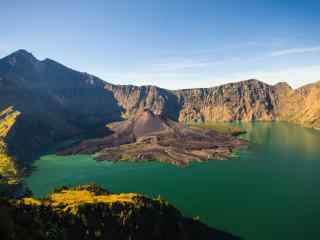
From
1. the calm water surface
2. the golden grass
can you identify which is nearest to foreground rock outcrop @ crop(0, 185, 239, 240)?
the golden grass

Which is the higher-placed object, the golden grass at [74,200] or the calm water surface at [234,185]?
the golden grass at [74,200]

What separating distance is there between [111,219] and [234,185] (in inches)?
2770

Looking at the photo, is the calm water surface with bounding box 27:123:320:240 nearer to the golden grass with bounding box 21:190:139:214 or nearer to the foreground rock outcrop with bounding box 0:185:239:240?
the foreground rock outcrop with bounding box 0:185:239:240

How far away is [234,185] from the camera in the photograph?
124 meters

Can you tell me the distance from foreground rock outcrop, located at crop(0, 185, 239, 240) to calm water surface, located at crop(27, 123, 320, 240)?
45.1ft

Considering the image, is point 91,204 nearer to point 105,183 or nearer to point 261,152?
point 105,183

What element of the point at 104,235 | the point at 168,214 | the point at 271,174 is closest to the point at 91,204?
the point at 104,235

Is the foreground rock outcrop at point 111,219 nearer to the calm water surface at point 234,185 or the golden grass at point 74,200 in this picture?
the golden grass at point 74,200

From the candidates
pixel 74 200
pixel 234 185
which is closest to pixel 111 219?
pixel 74 200

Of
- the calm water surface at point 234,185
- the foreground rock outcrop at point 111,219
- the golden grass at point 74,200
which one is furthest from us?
the calm water surface at point 234,185

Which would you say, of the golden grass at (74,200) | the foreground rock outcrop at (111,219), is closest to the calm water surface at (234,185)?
the foreground rock outcrop at (111,219)

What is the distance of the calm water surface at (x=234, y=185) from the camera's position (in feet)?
280

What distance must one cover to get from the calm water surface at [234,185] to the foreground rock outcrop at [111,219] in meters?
13.7

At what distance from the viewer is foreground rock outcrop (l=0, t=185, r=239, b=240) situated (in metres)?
61.6
